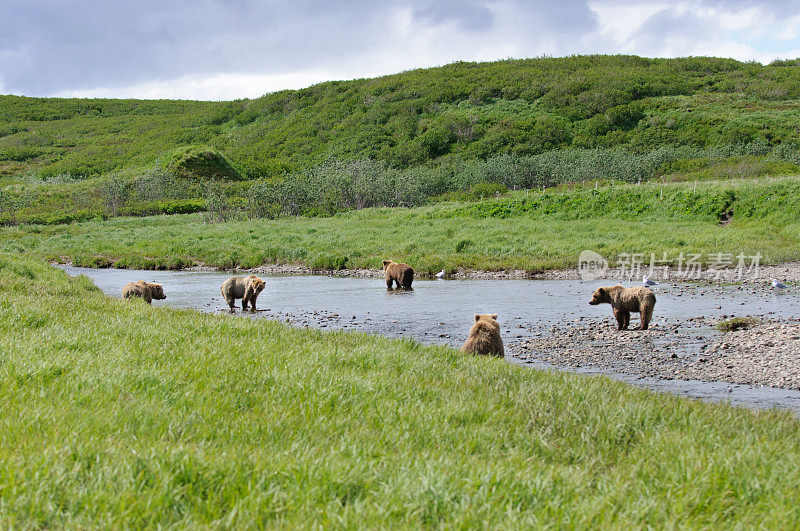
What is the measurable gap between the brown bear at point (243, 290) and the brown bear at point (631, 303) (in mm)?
10315

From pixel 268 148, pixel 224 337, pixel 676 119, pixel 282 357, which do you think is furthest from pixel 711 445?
pixel 268 148

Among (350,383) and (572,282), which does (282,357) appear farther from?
(572,282)

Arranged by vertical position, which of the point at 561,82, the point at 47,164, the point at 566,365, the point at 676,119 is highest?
the point at 561,82

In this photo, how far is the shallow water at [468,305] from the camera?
530 inches

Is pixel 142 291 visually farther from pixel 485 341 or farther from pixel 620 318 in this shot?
pixel 620 318

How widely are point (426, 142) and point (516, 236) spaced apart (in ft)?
322

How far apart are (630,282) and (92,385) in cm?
2158

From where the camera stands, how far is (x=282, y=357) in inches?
281

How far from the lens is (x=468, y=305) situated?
18.2 m

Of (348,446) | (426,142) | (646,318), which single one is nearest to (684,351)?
(646,318)

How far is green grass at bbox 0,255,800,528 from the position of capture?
3.15 meters

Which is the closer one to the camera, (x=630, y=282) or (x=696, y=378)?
(x=696, y=378)

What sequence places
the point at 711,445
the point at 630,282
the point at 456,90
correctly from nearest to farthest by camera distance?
the point at 711,445 → the point at 630,282 → the point at 456,90

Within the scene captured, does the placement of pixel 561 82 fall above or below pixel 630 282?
above
